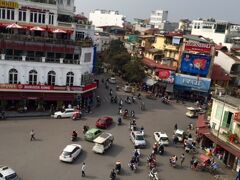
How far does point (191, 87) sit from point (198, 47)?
6.82m

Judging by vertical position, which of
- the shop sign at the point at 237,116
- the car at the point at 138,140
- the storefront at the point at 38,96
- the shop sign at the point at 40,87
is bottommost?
the car at the point at 138,140

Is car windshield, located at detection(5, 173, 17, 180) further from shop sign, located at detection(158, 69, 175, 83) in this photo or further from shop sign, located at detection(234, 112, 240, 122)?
shop sign, located at detection(158, 69, 175, 83)

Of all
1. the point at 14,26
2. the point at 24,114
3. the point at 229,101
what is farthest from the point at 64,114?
the point at 229,101

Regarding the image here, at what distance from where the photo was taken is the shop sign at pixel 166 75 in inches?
2344

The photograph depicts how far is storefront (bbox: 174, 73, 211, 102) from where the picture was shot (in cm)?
5728

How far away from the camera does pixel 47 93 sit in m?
42.0

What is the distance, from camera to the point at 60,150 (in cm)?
3078

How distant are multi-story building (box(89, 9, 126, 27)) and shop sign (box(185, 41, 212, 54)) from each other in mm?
100230

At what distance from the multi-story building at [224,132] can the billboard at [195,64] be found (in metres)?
21.3

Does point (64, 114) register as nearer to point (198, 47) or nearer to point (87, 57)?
point (87, 57)

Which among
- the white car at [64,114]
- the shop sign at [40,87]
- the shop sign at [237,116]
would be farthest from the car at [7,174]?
the shop sign at [237,116]

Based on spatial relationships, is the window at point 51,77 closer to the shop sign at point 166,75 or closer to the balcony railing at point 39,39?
the balcony railing at point 39,39

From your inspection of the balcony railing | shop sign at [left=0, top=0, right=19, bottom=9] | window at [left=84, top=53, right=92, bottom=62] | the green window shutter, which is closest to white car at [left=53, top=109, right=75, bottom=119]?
window at [left=84, top=53, right=92, bottom=62]

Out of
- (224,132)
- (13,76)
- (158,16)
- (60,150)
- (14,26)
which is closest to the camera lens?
→ (60,150)
